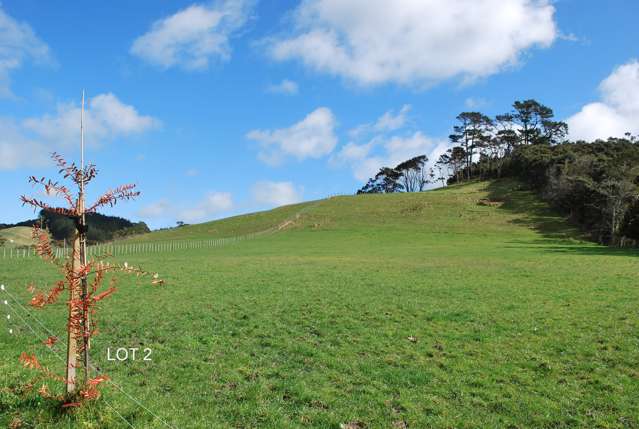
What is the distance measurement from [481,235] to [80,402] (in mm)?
64051

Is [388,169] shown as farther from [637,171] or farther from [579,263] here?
[579,263]

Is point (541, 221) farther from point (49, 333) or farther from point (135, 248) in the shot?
point (49, 333)

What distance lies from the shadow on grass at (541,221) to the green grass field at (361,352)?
27090 millimetres

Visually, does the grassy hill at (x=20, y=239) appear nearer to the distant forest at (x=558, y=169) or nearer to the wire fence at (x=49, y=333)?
the wire fence at (x=49, y=333)

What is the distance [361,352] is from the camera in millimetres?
11445

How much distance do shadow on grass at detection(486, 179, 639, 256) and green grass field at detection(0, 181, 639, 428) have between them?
27.1 meters

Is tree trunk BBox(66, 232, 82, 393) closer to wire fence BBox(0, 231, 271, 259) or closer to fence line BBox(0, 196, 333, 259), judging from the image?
fence line BBox(0, 196, 333, 259)

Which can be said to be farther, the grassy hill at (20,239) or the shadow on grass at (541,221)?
the shadow on grass at (541,221)

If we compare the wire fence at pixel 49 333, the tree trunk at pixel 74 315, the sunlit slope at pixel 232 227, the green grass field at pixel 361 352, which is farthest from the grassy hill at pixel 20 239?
the sunlit slope at pixel 232 227

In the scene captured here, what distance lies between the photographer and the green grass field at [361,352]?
7809 millimetres

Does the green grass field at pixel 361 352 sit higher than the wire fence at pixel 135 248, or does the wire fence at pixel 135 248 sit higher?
the wire fence at pixel 135 248

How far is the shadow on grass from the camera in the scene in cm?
5168

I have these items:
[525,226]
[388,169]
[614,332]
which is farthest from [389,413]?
[388,169]

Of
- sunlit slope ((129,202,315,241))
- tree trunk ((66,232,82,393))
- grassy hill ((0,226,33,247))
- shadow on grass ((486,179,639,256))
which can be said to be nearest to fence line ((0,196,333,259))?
sunlit slope ((129,202,315,241))
